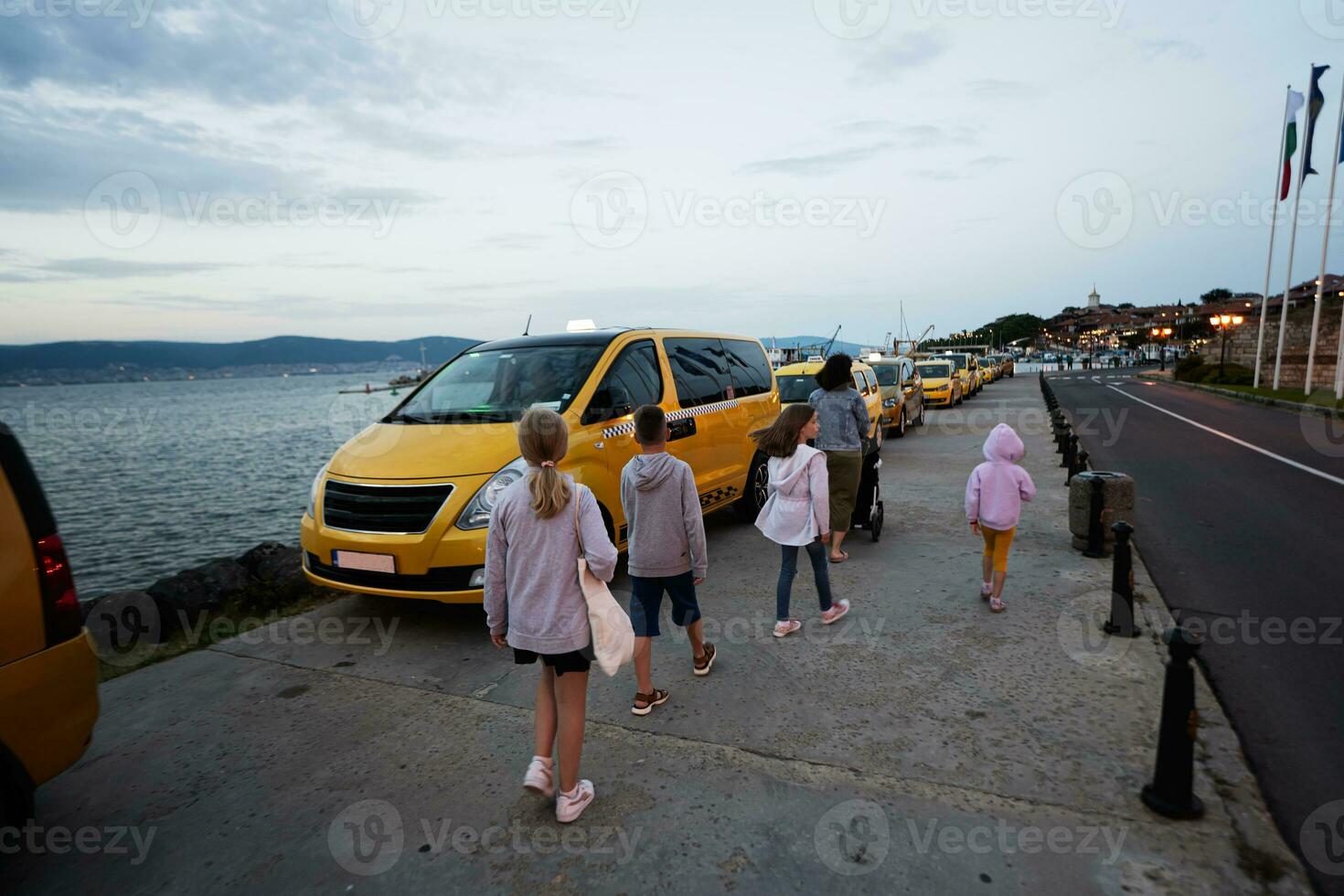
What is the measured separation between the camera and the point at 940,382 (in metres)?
24.2

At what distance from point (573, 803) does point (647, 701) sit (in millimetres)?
920

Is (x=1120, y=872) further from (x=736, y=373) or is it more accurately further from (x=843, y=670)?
(x=736, y=373)

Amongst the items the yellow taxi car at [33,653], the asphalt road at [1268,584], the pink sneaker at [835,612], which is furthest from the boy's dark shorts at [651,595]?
the asphalt road at [1268,584]

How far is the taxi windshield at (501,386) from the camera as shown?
5539mm

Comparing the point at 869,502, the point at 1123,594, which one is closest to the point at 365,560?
the point at 869,502

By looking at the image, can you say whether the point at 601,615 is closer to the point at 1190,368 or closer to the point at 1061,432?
the point at 1061,432

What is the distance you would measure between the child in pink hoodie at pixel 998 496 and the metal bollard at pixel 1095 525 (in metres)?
1.76

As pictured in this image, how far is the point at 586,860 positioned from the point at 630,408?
3781 millimetres

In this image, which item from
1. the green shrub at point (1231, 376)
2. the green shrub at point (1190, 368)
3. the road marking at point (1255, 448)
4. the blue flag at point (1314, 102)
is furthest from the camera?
the green shrub at point (1190, 368)

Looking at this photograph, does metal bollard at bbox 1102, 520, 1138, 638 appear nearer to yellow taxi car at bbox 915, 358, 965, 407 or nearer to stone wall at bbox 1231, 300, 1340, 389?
yellow taxi car at bbox 915, 358, 965, 407

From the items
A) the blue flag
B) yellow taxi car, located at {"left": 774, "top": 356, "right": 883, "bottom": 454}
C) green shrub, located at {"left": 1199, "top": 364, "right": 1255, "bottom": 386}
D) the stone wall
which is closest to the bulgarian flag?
the blue flag

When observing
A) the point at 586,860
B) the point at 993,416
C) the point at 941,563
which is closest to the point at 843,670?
the point at 586,860

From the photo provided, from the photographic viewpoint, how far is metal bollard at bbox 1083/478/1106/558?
6.36 meters

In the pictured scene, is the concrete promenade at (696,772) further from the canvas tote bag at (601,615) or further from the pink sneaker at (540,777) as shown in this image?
the canvas tote bag at (601,615)
